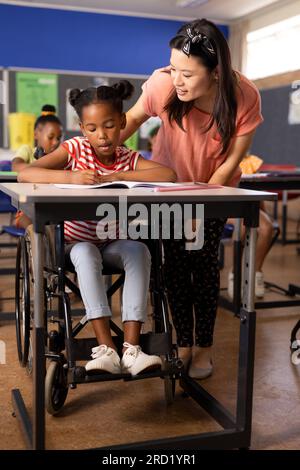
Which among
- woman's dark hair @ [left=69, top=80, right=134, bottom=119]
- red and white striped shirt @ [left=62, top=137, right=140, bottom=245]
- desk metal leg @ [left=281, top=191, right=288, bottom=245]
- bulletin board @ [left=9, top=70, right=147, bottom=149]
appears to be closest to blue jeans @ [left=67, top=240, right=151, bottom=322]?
red and white striped shirt @ [left=62, top=137, right=140, bottom=245]

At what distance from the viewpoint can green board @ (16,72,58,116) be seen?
621 cm

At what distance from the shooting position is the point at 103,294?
1.53m

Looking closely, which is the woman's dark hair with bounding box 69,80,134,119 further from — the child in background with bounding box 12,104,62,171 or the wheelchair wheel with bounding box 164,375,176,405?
the child in background with bounding box 12,104,62,171

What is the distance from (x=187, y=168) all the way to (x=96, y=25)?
5526 millimetres

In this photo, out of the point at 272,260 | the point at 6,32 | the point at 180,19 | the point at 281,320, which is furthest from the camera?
the point at 180,19

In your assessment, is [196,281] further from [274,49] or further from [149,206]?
[274,49]

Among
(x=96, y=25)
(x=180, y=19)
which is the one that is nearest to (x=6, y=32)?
(x=96, y=25)

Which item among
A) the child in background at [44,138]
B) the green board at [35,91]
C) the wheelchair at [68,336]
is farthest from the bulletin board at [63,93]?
the wheelchair at [68,336]

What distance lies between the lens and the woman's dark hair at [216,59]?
1.63 meters

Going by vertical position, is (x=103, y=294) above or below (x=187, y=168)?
below

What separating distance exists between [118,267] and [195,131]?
0.52 meters

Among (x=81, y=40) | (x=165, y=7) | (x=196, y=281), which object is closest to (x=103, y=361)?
(x=196, y=281)

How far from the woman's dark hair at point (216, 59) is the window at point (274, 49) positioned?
5108mm
